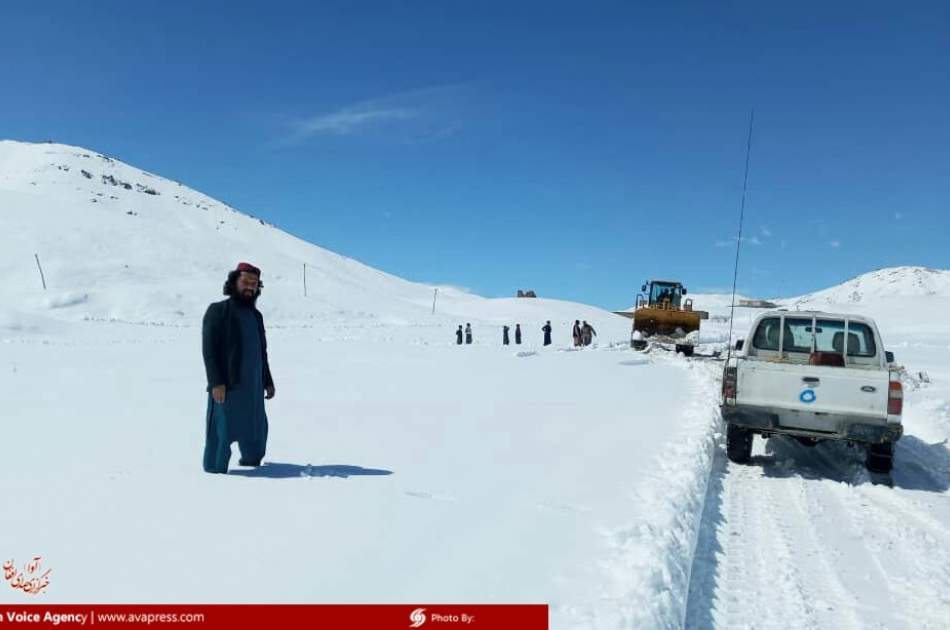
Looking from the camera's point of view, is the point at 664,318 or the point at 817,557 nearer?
the point at 817,557

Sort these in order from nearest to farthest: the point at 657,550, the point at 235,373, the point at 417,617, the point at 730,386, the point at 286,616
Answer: the point at 286,616, the point at 417,617, the point at 657,550, the point at 235,373, the point at 730,386

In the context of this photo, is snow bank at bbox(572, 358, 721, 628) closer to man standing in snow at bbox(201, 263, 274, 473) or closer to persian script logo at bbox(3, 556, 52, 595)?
persian script logo at bbox(3, 556, 52, 595)

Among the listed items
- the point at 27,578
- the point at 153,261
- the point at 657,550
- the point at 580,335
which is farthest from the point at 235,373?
the point at 153,261

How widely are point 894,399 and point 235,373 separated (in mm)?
7077

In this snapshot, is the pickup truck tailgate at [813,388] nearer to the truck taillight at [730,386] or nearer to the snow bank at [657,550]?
the truck taillight at [730,386]

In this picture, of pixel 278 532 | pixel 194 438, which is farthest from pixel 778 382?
pixel 194 438

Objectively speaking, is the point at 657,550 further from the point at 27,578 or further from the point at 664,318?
the point at 664,318

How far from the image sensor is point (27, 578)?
3.52 metres

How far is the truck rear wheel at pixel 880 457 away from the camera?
775cm

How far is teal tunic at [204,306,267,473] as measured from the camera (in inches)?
230

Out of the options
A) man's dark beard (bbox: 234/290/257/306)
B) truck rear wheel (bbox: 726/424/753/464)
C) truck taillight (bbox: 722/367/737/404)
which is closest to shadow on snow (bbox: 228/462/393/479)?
man's dark beard (bbox: 234/290/257/306)

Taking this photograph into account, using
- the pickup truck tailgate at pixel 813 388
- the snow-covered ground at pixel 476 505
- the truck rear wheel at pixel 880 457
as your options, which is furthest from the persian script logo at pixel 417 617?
the truck rear wheel at pixel 880 457

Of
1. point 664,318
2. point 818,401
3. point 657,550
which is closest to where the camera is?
point 657,550

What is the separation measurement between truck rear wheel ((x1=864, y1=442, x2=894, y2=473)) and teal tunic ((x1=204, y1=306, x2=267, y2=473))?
6679 mm
